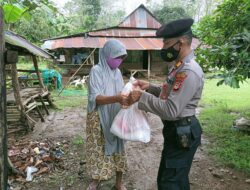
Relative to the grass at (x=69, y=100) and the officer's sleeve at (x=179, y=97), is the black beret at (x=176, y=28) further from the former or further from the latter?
the grass at (x=69, y=100)

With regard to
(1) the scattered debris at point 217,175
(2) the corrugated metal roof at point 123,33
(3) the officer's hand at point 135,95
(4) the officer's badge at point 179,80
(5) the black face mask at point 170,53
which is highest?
(2) the corrugated metal roof at point 123,33

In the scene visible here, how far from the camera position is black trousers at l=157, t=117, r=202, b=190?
231cm

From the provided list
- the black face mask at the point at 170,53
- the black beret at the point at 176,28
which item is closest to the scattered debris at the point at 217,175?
the black face mask at the point at 170,53

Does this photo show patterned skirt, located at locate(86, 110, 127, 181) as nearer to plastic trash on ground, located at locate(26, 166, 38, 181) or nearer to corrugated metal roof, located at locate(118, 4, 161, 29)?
plastic trash on ground, located at locate(26, 166, 38, 181)

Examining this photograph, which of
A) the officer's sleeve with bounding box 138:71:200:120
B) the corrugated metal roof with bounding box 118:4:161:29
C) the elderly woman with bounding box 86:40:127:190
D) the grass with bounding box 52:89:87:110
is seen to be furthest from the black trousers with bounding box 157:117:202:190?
the corrugated metal roof with bounding box 118:4:161:29

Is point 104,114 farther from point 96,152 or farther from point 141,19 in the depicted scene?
point 141,19

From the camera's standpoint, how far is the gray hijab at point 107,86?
118 inches

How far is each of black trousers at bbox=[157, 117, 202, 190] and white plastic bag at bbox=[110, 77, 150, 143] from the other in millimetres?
355

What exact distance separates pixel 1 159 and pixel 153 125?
5.07 metres

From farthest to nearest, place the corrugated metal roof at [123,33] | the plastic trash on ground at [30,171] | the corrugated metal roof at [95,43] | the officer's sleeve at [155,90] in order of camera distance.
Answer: the corrugated metal roof at [123,33] < the corrugated metal roof at [95,43] < the plastic trash on ground at [30,171] < the officer's sleeve at [155,90]

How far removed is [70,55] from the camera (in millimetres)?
18484

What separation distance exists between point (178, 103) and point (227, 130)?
4651 mm

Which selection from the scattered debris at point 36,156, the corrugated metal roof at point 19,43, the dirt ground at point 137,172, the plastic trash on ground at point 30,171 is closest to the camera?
the dirt ground at point 137,172

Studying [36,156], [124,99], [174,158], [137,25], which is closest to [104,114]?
[124,99]
